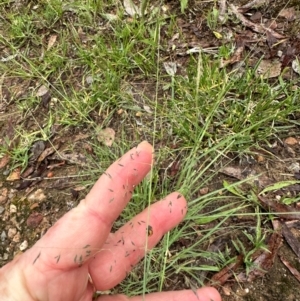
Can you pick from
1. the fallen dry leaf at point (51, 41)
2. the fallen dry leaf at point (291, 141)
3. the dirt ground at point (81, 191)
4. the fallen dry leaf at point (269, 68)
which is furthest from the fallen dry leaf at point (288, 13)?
the fallen dry leaf at point (51, 41)

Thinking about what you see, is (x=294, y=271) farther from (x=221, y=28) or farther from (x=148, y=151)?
(x=221, y=28)

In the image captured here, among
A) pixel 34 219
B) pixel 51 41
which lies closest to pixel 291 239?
pixel 34 219

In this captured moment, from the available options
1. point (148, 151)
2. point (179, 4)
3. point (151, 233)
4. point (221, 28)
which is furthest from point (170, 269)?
point (179, 4)

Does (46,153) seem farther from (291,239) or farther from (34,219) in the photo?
(291,239)

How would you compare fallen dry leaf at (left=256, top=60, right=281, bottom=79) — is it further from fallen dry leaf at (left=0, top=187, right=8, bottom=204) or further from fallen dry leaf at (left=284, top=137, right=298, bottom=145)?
fallen dry leaf at (left=0, top=187, right=8, bottom=204)

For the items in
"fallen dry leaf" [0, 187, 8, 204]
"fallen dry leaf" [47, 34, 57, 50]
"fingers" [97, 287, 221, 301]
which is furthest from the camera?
"fallen dry leaf" [47, 34, 57, 50]

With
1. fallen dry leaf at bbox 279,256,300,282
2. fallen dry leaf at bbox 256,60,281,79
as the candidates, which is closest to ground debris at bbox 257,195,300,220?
fallen dry leaf at bbox 279,256,300,282

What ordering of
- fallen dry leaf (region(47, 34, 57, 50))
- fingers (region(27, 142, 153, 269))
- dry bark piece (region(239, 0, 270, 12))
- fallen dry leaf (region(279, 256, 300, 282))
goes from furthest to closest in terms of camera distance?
1. fallen dry leaf (region(47, 34, 57, 50))
2. dry bark piece (region(239, 0, 270, 12))
3. fallen dry leaf (region(279, 256, 300, 282))
4. fingers (region(27, 142, 153, 269))
